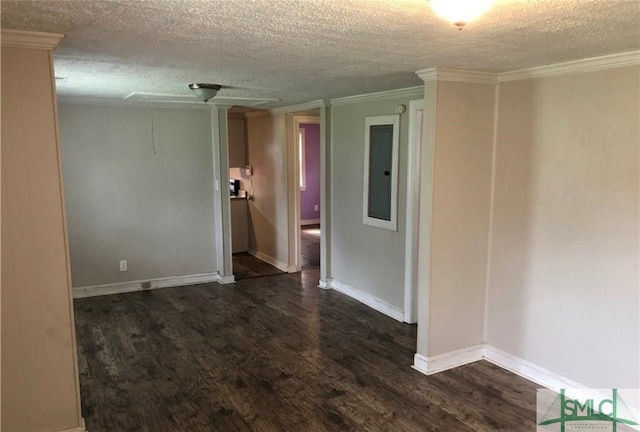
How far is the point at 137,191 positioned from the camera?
5.29 metres

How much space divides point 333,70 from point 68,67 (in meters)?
1.63

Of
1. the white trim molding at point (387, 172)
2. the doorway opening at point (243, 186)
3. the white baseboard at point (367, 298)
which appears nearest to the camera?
the white trim molding at point (387, 172)

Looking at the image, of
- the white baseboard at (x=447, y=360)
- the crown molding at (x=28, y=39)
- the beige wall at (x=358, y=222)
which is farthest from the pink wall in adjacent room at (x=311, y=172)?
the crown molding at (x=28, y=39)

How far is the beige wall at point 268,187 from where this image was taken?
6.22m

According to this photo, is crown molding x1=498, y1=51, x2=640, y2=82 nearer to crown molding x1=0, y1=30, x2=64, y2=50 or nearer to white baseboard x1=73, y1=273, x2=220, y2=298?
crown molding x1=0, y1=30, x2=64, y2=50

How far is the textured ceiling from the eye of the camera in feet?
5.61

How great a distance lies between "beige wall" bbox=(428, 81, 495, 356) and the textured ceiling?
0.29 metres

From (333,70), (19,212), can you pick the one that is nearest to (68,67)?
(19,212)

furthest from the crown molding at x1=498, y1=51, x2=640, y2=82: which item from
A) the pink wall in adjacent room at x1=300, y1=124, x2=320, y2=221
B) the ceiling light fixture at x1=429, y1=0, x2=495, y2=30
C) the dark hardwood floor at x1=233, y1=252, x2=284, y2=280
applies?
the pink wall in adjacent room at x1=300, y1=124, x2=320, y2=221

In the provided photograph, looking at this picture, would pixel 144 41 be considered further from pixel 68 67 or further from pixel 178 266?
pixel 178 266

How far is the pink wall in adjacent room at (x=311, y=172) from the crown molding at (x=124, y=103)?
14.0 ft

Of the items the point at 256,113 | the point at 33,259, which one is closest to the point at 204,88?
the point at 33,259

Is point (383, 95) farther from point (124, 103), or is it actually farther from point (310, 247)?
point (310, 247)

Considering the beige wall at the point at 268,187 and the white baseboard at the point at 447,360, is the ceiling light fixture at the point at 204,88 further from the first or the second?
the white baseboard at the point at 447,360
